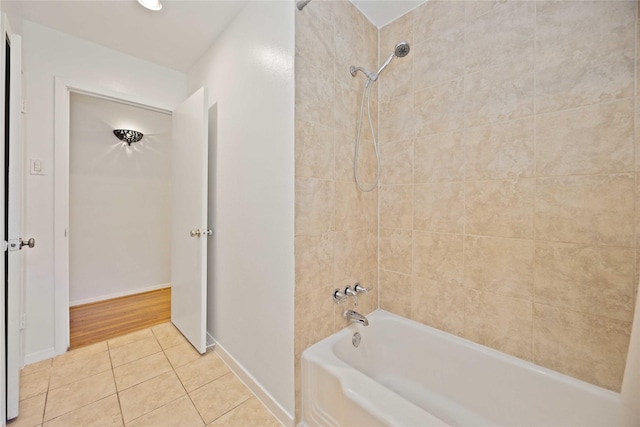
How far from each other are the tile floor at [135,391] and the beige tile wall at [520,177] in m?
1.18

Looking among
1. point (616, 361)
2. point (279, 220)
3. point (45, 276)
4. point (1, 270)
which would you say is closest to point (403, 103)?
point (279, 220)

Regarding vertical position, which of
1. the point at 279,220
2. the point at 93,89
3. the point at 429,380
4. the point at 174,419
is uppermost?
the point at 93,89

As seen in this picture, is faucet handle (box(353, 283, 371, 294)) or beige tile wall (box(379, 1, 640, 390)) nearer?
beige tile wall (box(379, 1, 640, 390))

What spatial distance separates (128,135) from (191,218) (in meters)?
1.87

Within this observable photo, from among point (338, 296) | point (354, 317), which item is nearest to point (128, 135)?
point (338, 296)

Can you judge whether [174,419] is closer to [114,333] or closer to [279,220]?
[279,220]

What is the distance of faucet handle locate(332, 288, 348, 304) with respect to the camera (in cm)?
148

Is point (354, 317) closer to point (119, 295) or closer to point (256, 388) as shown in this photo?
point (256, 388)

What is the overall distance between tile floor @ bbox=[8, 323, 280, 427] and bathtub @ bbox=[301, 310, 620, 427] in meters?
0.47

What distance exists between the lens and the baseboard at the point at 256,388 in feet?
4.45

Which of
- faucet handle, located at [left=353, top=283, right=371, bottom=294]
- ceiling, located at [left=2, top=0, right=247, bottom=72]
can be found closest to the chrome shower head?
ceiling, located at [left=2, top=0, right=247, bottom=72]

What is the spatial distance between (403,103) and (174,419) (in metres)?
2.15

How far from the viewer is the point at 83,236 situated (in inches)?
116

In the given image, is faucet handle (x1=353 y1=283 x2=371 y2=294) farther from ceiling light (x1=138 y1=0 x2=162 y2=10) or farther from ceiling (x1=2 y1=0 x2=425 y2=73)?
ceiling light (x1=138 y1=0 x2=162 y2=10)
